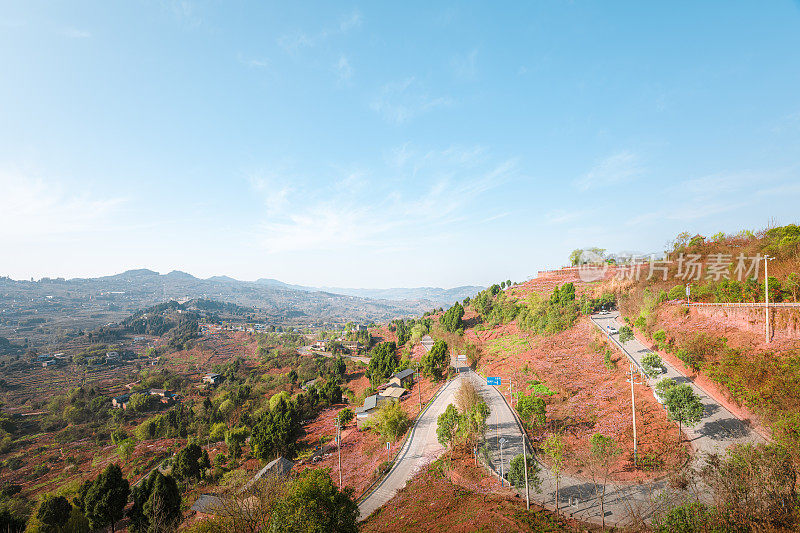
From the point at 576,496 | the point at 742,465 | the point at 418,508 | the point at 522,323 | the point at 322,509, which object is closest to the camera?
the point at 742,465

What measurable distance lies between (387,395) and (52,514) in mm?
37222

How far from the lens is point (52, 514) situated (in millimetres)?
25969

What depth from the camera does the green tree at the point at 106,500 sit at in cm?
2914

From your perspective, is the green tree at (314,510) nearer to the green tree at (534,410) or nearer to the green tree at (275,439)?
the green tree at (534,410)

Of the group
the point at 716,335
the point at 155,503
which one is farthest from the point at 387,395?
the point at 716,335

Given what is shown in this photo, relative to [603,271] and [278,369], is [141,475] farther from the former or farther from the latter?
[603,271]

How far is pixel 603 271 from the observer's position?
246ft

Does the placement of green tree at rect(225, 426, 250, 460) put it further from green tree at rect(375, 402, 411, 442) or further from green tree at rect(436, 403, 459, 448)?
green tree at rect(436, 403, 459, 448)

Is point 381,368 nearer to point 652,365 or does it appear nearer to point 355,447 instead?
point 355,447

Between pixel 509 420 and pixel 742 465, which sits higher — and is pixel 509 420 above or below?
below

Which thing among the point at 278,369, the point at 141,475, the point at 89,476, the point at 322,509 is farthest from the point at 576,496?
the point at 278,369

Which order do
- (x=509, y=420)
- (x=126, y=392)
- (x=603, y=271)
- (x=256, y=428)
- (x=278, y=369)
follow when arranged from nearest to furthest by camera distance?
(x=509, y=420), (x=256, y=428), (x=603, y=271), (x=126, y=392), (x=278, y=369)

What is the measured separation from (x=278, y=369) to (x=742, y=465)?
353 ft

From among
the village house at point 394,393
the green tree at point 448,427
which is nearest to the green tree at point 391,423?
the green tree at point 448,427
